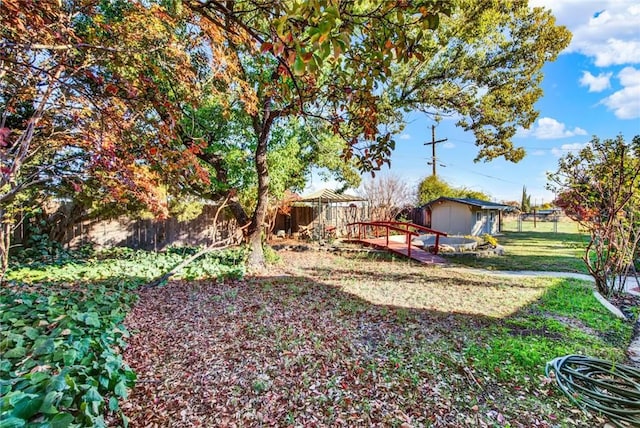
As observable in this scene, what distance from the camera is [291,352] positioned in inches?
123

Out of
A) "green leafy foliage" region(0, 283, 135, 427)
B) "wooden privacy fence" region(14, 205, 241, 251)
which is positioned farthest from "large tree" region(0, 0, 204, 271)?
"wooden privacy fence" region(14, 205, 241, 251)

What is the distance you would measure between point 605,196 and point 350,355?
575 centimetres

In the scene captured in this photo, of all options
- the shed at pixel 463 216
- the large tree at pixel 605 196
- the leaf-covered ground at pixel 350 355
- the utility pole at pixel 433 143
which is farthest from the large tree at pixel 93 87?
the utility pole at pixel 433 143

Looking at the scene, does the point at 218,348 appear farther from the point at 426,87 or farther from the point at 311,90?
the point at 426,87

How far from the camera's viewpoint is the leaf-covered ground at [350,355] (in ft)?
7.39

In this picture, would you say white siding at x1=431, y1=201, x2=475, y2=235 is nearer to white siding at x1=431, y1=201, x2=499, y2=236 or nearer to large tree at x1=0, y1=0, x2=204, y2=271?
white siding at x1=431, y1=201, x2=499, y2=236

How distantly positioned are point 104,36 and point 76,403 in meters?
4.74

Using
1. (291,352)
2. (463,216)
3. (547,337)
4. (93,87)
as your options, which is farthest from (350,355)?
(463,216)

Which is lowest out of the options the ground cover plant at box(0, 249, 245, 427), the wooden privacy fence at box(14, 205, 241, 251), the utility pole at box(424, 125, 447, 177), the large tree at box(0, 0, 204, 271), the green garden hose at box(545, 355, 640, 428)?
the green garden hose at box(545, 355, 640, 428)

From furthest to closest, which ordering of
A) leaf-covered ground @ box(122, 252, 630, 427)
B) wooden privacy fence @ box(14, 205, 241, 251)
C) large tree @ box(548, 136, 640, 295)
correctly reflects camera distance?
wooden privacy fence @ box(14, 205, 241, 251)
large tree @ box(548, 136, 640, 295)
leaf-covered ground @ box(122, 252, 630, 427)

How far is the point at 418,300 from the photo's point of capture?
16.7 feet

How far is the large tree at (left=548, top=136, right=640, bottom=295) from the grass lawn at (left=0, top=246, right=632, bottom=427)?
71 cm

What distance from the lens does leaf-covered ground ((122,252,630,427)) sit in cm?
225

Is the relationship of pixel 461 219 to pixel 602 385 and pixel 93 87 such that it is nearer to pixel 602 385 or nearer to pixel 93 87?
pixel 602 385
